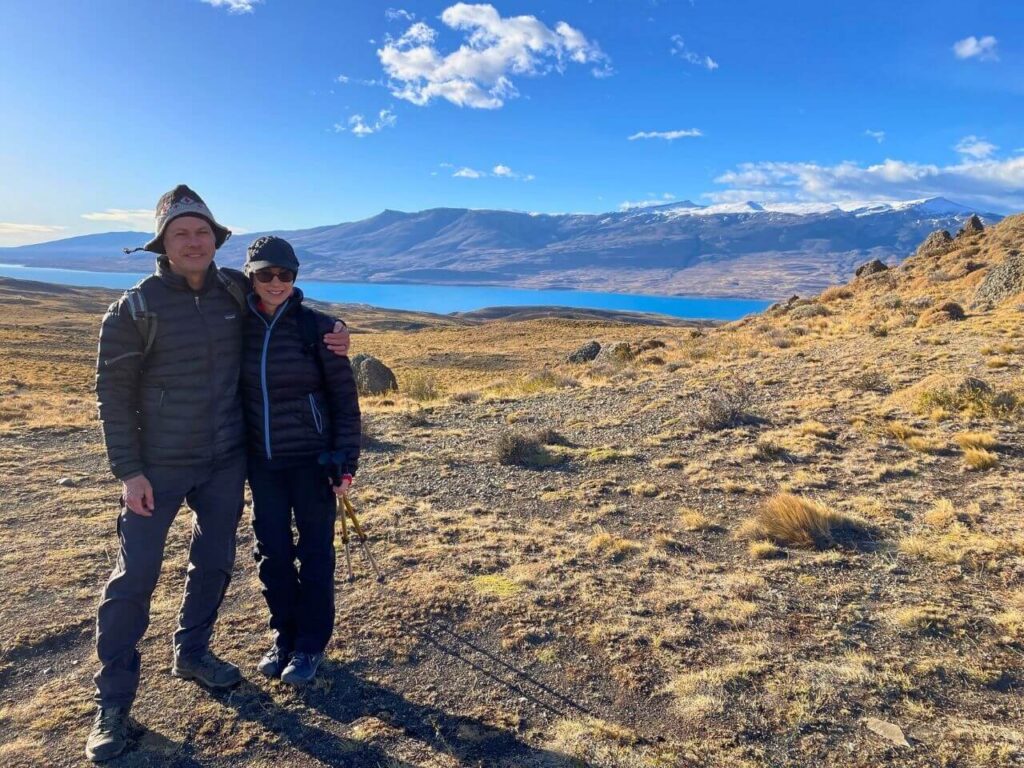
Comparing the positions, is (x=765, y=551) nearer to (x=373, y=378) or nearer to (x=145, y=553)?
(x=145, y=553)

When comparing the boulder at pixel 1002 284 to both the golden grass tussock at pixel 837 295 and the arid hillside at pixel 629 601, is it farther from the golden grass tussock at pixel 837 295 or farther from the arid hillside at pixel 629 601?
the golden grass tussock at pixel 837 295

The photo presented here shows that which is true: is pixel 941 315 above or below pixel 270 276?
below

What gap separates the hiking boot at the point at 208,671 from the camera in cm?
316

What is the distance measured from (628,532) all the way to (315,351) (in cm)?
350

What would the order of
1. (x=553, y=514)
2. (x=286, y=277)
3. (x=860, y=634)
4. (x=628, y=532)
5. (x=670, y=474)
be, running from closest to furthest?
1. (x=286, y=277)
2. (x=860, y=634)
3. (x=628, y=532)
4. (x=553, y=514)
5. (x=670, y=474)

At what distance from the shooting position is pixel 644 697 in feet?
10.2

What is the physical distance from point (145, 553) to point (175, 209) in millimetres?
1652

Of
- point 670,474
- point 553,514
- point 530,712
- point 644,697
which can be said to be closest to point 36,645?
point 530,712

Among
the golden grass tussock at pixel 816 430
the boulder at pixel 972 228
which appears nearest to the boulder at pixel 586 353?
the golden grass tussock at pixel 816 430

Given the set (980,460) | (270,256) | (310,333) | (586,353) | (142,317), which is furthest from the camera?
(586,353)

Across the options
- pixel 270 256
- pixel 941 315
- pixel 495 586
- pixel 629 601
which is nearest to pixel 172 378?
pixel 270 256

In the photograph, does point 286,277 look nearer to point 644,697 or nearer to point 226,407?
point 226,407

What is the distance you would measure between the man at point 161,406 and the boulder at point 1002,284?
806 inches

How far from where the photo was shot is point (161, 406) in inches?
110
